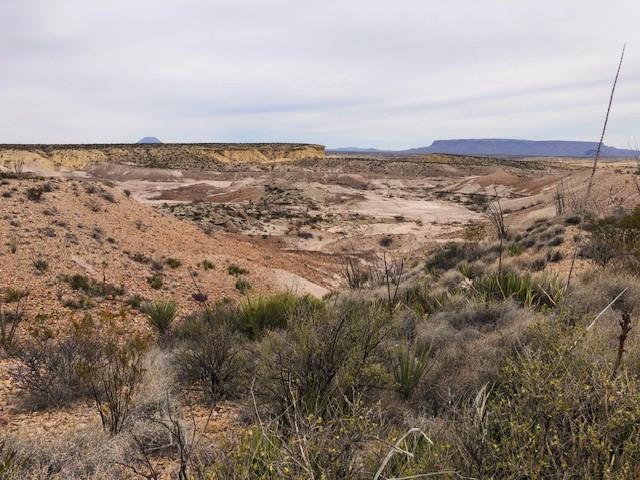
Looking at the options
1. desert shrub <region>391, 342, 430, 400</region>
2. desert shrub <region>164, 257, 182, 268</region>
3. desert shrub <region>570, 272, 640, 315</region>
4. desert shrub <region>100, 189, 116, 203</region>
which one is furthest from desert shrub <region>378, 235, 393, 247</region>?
desert shrub <region>391, 342, 430, 400</region>

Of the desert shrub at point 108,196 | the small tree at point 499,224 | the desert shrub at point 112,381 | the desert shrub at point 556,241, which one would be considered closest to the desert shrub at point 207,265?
the desert shrub at point 108,196

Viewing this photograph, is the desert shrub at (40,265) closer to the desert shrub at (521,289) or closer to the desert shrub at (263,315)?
the desert shrub at (263,315)

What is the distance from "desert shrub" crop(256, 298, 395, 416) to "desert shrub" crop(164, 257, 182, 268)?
1120 cm

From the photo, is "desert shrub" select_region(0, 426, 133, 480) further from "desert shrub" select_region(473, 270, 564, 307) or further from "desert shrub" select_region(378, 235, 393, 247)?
"desert shrub" select_region(378, 235, 393, 247)

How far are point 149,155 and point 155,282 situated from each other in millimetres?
70396

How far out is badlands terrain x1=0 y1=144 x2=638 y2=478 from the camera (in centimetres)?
1043

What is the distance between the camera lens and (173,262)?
1536 cm

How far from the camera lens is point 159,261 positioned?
50.3 ft

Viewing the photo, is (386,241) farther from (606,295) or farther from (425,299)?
(606,295)

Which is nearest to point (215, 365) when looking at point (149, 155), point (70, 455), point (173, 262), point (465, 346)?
point (70, 455)

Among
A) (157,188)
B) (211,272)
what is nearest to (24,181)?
(211,272)

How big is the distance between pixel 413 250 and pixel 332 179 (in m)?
29.4

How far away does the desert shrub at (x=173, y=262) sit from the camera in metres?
15.2

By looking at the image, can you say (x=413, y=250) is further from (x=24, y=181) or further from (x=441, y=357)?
(x=441, y=357)
